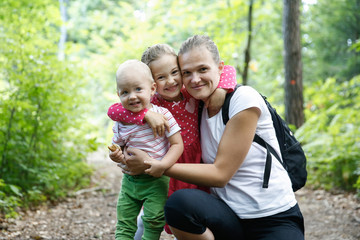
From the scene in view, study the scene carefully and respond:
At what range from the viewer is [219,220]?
6.70 ft

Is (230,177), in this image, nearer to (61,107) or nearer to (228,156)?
(228,156)

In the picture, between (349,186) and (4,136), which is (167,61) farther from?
(349,186)

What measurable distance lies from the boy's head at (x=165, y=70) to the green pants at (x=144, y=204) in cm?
58

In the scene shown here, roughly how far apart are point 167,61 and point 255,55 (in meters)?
11.7

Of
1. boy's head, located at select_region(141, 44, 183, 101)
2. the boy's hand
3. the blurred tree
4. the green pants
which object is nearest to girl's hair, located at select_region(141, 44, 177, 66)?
boy's head, located at select_region(141, 44, 183, 101)

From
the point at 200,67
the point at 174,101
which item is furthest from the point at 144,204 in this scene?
the point at 200,67

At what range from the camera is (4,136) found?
391cm

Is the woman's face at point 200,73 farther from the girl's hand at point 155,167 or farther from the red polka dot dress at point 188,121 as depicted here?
the girl's hand at point 155,167

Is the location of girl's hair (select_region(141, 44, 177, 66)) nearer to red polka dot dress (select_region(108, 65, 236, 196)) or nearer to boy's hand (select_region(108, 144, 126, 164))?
red polka dot dress (select_region(108, 65, 236, 196))

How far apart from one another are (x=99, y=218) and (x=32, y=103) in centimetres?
163

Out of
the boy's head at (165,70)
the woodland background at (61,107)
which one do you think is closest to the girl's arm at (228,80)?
the boy's head at (165,70)

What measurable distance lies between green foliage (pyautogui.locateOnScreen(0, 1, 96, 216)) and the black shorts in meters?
2.45

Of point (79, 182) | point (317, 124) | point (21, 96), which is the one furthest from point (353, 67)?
point (21, 96)

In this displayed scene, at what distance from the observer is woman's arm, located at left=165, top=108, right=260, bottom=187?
6.54 feet
